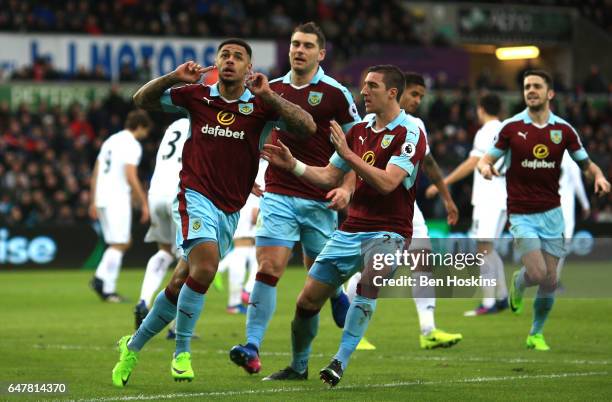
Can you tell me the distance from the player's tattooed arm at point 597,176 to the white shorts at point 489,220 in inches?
155

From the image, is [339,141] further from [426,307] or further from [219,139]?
[426,307]

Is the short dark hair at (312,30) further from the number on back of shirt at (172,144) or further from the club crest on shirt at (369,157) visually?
the number on back of shirt at (172,144)

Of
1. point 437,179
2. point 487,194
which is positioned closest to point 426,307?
point 437,179

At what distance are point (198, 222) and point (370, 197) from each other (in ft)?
4.00

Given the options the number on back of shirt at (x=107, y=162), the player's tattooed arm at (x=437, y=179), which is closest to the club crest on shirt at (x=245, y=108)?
the player's tattooed arm at (x=437, y=179)

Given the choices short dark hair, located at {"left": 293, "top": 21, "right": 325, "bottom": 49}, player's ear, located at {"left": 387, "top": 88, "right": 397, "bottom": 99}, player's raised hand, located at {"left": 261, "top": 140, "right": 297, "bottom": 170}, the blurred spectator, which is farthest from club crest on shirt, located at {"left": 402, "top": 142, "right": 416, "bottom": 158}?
the blurred spectator

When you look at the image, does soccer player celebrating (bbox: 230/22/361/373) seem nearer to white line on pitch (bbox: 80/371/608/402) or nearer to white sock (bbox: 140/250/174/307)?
white line on pitch (bbox: 80/371/608/402)

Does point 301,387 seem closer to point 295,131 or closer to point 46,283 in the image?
point 295,131

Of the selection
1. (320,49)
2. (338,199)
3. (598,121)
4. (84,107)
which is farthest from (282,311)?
(598,121)

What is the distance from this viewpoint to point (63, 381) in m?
8.79

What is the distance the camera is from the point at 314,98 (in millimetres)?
9672

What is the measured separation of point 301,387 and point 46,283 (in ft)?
42.1

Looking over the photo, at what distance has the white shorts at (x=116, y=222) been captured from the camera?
17.8 metres

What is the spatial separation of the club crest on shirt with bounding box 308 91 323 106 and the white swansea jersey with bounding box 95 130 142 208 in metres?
7.27
